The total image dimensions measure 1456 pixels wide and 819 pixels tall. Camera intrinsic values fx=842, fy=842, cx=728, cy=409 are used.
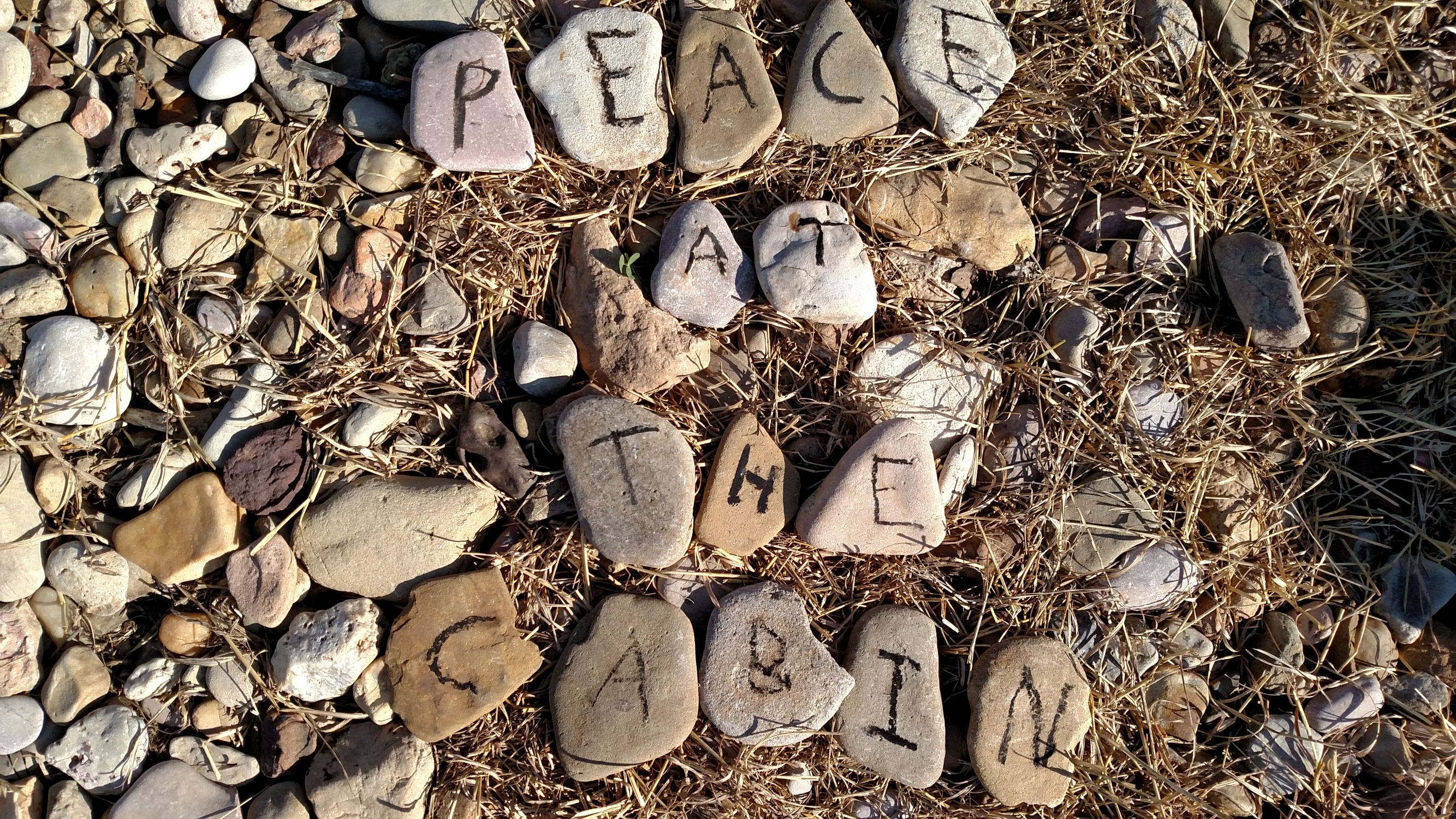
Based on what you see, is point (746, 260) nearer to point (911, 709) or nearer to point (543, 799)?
point (911, 709)

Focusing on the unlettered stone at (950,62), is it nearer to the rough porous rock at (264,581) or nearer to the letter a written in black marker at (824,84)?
the letter a written in black marker at (824,84)

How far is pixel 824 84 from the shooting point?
2070 mm

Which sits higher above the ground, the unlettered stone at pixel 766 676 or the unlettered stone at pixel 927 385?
the unlettered stone at pixel 927 385

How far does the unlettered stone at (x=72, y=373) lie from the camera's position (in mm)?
1917

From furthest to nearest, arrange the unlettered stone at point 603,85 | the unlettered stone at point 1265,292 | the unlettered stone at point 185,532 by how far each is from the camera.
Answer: the unlettered stone at point 1265,292, the unlettered stone at point 603,85, the unlettered stone at point 185,532

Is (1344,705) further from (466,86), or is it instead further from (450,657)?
(466,86)

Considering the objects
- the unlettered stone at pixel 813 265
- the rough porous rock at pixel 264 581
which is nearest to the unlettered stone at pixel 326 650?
the rough porous rock at pixel 264 581

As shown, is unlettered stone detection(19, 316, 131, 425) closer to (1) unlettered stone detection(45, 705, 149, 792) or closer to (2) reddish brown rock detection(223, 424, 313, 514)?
(2) reddish brown rock detection(223, 424, 313, 514)

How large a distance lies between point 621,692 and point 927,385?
105 cm

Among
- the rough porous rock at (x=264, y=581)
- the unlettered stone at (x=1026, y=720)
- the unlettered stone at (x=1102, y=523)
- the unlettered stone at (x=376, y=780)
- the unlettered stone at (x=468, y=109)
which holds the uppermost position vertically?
the unlettered stone at (x=468, y=109)

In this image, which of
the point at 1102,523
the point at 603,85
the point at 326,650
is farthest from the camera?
the point at 1102,523

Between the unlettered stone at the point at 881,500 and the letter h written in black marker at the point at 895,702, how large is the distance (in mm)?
257

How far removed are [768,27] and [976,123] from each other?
590 millimetres

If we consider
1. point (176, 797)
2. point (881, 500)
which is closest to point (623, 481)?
point (881, 500)
